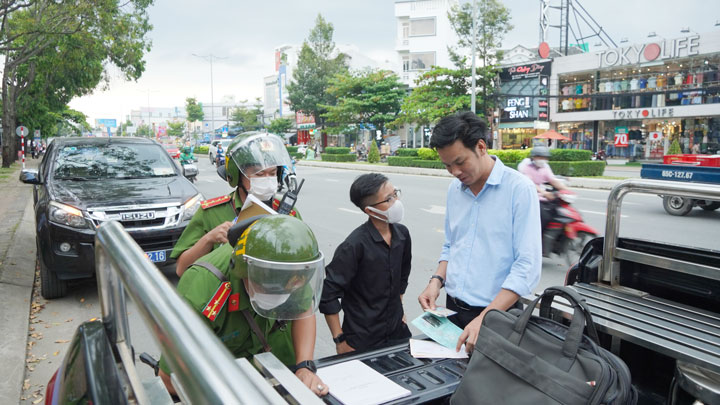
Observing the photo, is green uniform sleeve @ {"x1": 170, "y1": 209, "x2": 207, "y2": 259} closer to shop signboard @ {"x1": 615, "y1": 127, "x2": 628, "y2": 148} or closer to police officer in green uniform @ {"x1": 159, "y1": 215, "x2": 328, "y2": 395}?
police officer in green uniform @ {"x1": 159, "y1": 215, "x2": 328, "y2": 395}

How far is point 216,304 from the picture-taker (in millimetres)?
1754

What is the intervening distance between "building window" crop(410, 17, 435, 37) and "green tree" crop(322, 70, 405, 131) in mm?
10221

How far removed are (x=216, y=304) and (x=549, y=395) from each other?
1.11 metres

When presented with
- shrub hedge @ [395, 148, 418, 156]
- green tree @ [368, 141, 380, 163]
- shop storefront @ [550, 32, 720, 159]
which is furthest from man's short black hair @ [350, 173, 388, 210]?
shop storefront @ [550, 32, 720, 159]

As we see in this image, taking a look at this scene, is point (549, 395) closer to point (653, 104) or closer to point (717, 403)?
point (717, 403)

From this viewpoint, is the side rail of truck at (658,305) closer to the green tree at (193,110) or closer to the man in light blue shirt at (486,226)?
the man in light blue shirt at (486,226)

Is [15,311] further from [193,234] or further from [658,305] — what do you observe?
[658,305]

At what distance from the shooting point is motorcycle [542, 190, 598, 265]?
6.13 m

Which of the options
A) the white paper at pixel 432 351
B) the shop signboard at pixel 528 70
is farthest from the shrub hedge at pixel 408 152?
the white paper at pixel 432 351

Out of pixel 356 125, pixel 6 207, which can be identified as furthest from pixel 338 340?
pixel 356 125

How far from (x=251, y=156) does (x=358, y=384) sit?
1242 mm

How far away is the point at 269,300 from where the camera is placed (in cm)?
157

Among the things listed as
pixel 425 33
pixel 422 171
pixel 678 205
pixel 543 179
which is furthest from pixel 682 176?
pixel 425 33

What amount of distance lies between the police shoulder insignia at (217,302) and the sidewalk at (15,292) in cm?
227
